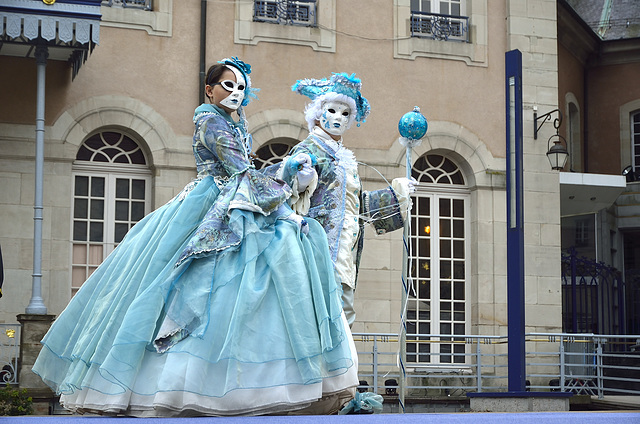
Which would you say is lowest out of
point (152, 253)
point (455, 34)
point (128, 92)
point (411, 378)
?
point (411, 378)

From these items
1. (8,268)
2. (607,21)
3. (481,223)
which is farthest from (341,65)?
(607,21)

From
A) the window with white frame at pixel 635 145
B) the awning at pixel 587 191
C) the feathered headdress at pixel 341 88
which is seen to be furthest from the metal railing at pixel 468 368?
the feathered headdress at pixel 341 88

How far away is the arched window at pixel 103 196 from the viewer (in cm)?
Result: 1341

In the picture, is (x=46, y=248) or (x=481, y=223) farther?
(x=481, y=223)

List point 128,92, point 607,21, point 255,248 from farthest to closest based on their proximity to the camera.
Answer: point 607,21, point 128,92, point 255,248

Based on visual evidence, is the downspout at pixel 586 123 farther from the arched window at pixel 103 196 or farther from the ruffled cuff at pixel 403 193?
the ruffled cuff at pixel 403 193

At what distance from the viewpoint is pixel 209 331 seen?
530 centimetres

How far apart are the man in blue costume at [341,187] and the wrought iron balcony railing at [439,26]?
25.3 ft

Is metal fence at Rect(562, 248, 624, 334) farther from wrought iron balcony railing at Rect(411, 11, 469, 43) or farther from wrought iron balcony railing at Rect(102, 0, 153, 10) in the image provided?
wrought iron balcony railing at Rect(102, 0, 153, 10)

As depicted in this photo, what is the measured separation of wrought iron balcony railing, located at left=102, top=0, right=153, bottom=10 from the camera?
13.6 metres

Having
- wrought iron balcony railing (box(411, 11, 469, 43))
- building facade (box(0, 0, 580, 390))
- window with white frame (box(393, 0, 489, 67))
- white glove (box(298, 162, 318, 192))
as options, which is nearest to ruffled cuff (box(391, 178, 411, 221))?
white glove (box(298, 162, 318, 192))

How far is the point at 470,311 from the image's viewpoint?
48.2 feet

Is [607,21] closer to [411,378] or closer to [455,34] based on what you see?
[455,34]

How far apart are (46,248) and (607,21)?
12.0 m
